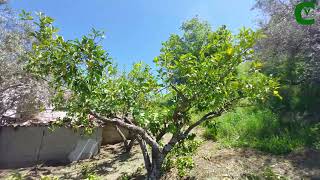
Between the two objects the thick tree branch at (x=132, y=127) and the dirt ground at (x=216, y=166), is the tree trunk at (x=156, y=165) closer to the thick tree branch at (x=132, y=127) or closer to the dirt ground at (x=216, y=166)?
the thick tree branch at (x=132, y=127)

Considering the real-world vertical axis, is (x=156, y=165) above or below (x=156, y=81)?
below

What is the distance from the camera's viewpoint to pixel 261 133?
9.39 m

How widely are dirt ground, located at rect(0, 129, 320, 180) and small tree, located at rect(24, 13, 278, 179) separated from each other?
1.33m

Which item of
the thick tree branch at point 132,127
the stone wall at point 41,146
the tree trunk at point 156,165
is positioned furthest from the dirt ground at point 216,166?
the thick tree branch at point 132,127

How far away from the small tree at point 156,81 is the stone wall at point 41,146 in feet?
13.9

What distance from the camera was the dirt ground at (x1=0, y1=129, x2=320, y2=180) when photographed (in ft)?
22.9

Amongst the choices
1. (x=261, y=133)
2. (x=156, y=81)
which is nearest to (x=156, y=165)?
(x=156, y=81)

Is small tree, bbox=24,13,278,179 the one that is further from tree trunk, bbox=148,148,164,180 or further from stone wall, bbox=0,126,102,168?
stone wall, bbox=0,126,102,168

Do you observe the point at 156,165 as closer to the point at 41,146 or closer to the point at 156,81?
the point at 156,81

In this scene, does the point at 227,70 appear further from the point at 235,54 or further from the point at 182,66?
the point at 182,66

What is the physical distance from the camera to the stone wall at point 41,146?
9.91 meters

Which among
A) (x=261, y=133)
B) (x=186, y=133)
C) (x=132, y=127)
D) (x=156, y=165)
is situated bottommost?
(x=156, y=165)

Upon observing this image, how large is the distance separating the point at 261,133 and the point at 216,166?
259cm

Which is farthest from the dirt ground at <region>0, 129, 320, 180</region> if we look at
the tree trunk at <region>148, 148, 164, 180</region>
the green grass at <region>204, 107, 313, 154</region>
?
the tree trunk at <region>148, 148, 164, 180</region>
